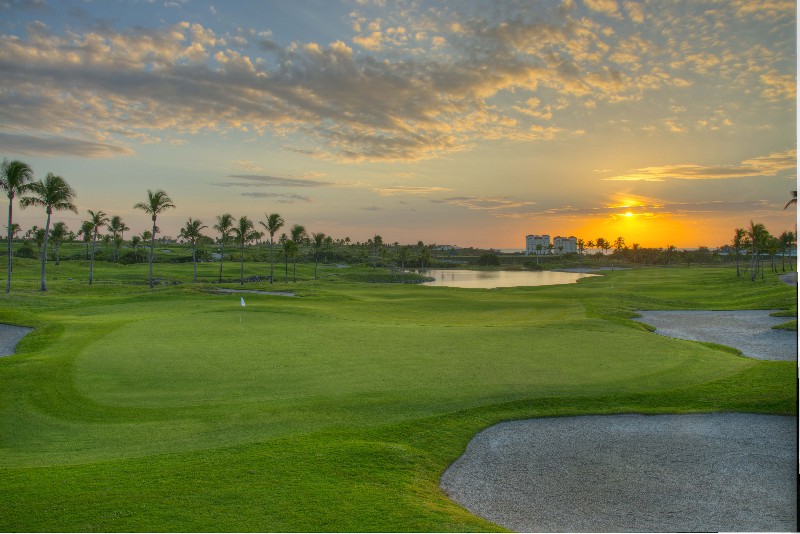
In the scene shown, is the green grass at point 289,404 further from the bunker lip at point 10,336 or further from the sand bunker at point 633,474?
the bunker lip at point 10,336

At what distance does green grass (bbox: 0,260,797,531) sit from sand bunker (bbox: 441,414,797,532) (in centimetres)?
82

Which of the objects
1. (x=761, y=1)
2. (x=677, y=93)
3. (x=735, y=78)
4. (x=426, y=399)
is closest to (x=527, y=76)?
(x=677, y=93)

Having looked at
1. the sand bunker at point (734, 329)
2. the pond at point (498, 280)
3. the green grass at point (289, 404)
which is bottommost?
the pond at point (498, 280)

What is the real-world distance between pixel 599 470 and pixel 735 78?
1508 centimetres

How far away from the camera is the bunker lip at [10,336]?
2460cm

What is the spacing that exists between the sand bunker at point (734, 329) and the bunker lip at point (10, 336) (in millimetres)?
38167

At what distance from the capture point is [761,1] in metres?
14.1

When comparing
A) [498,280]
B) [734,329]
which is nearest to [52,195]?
[734,329]

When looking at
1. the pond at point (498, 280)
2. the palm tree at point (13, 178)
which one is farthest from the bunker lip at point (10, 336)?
the pond at point (498, 280)

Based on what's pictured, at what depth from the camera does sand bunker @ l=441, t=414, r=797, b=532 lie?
9406mm

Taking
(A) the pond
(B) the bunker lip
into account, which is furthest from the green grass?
(A) the pond

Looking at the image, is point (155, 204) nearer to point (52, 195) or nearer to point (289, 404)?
point (52, 195)

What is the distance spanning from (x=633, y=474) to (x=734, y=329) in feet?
99.1

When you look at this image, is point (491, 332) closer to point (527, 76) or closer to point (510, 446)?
point (510, 446)
